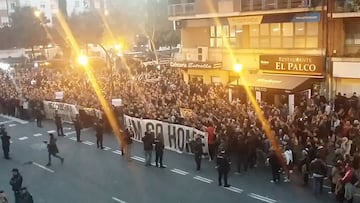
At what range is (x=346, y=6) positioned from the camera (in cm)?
2412

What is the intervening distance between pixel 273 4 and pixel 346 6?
4114 mm

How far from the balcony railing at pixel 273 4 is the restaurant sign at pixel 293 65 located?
2625 mm

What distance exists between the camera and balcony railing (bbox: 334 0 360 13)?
23781 millimetres

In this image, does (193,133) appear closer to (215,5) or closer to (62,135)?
(62,135)

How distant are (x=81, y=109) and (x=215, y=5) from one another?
10987mm

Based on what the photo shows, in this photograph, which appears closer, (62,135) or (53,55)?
(62,135)

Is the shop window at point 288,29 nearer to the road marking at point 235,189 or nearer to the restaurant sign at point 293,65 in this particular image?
the restaurant sign at point 293,65

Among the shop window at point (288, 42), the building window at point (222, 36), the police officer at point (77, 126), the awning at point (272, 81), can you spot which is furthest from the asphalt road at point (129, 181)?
the building window at point (222, 36)

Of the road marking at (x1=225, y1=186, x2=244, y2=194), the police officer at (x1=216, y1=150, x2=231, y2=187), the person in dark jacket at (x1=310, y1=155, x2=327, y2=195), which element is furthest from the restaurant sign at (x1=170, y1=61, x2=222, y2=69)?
the person in dark jacket at (x1=310, y1=155, x2=327, y2=195)

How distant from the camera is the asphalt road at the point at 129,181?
49.0 feet

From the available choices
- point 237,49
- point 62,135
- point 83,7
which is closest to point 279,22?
point 237,49

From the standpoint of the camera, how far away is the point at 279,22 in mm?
27156

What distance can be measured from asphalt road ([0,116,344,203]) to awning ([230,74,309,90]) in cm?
841

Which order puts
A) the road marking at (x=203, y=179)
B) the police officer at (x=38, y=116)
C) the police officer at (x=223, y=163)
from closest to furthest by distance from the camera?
the police officer at (x=223, y=163) → the road marking at (x=203, y=179) → the police officer at (x=38, y=116)
